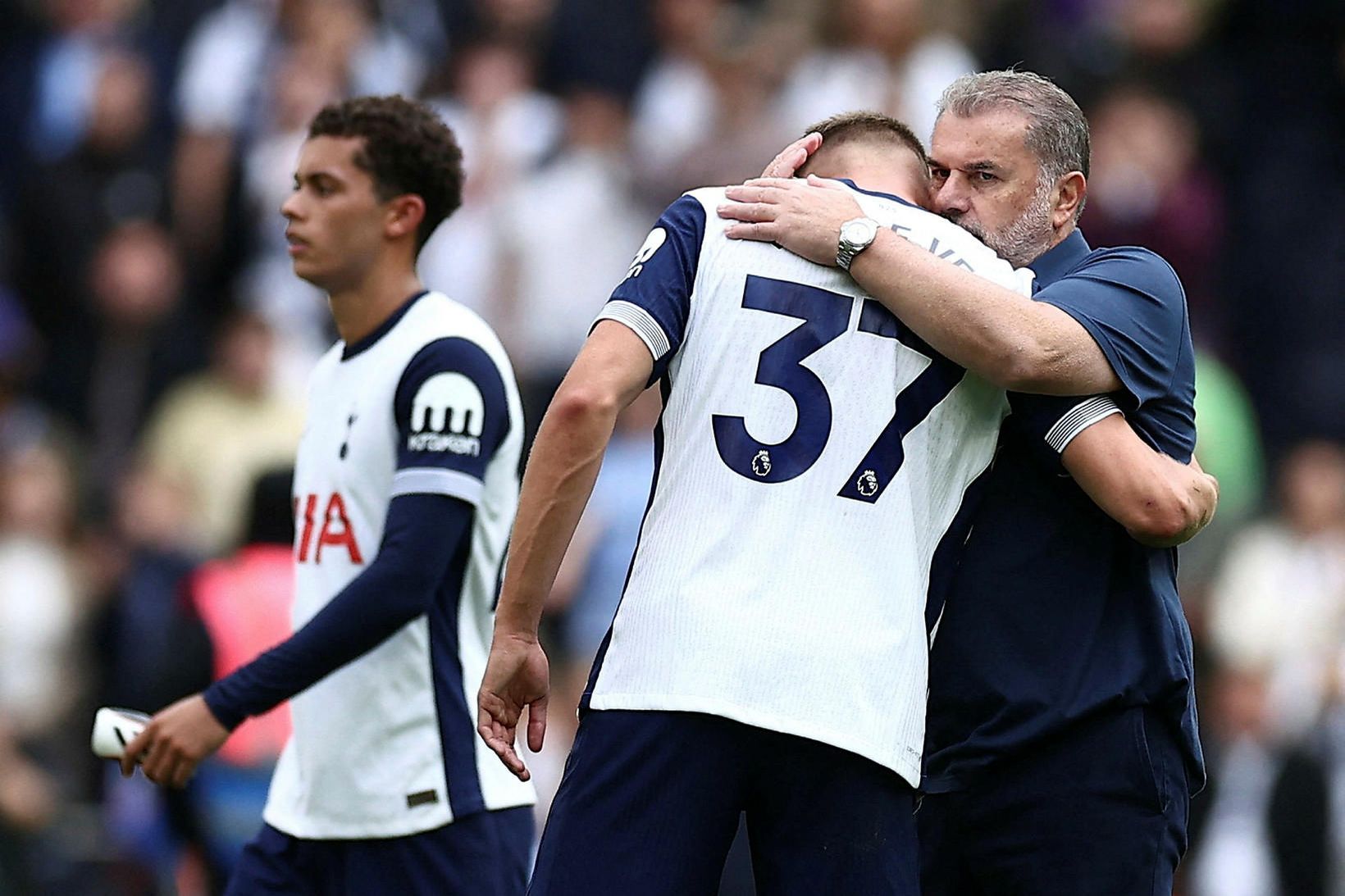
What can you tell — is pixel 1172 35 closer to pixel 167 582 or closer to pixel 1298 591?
pixel 1298 591

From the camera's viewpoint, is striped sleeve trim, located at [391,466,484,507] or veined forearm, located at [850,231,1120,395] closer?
veined forearm, located at [850,231,1120,395]

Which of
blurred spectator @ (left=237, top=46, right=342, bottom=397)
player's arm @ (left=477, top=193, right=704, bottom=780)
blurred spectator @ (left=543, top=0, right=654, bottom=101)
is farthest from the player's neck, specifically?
blurred spectator @ (left=543, top=0, right=654, bottom=101)

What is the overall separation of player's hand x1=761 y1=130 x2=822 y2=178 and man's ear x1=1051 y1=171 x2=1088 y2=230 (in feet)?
1.91

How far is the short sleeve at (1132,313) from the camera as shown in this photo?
4.34 meters

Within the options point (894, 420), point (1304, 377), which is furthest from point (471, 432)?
point (1304, 377)

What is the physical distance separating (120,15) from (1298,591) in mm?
7716

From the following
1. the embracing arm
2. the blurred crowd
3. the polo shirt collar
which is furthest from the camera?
the blurred crowd

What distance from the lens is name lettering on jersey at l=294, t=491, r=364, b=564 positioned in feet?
17.0

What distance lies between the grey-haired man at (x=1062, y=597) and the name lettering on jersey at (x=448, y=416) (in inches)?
42.9

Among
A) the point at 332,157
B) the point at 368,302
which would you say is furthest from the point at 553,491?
the point at 332,157

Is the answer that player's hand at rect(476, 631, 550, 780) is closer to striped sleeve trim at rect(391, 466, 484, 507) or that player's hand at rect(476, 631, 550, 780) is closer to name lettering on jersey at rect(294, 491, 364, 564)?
striped sleeve trim at rect(391, 466, 484, 507)

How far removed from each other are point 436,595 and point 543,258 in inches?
244

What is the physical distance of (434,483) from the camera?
5.02 meters

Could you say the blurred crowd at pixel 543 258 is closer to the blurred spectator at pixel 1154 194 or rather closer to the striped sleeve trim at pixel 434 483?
the blurred spectator at pixel 1154 194
